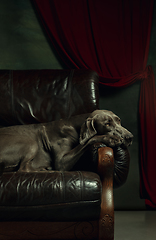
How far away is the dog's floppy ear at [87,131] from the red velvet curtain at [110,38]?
3.81 feet

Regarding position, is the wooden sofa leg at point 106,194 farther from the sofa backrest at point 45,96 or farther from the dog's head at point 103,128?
the sofa backrest at point 45,96

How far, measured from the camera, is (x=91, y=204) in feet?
5.48

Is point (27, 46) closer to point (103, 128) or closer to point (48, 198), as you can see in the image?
point (103, 128)

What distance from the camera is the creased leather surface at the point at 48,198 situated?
5.39 feet

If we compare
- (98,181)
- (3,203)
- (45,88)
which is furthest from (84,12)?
(3,203)

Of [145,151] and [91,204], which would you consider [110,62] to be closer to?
[145,151]

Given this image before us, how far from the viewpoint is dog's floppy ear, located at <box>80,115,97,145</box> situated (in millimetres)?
2157

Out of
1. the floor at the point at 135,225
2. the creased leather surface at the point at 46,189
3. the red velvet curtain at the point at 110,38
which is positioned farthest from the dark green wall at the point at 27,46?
the creased leather surface at the point at 46,189

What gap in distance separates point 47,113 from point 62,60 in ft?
3.16

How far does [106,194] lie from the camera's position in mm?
1860

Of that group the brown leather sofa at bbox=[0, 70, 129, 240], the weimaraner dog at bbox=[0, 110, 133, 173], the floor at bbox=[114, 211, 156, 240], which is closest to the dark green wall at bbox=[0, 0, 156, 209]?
the weimaraner dog at bbox=[0, 110, 133, 173]

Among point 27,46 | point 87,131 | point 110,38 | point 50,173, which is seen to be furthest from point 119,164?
point 27,46

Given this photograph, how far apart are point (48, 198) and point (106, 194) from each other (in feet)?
1.39

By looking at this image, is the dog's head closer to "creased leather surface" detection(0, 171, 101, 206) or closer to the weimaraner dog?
the weimaraner dog
